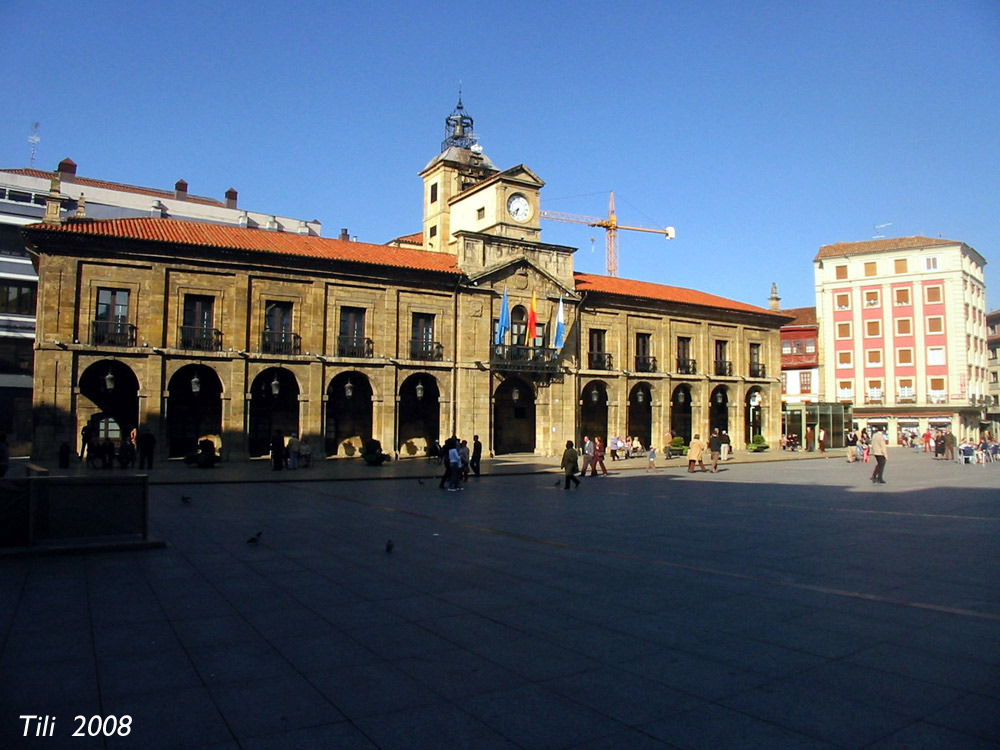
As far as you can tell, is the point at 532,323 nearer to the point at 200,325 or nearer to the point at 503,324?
the point at 503,324

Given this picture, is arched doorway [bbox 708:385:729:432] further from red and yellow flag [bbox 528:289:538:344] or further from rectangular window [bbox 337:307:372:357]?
rectangular window [bbox 337:307:372:357]

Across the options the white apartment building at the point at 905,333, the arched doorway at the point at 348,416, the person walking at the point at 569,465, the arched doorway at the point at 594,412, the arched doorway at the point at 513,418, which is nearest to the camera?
the person walking at the point at 569,465

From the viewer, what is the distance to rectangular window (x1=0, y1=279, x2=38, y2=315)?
45406mm

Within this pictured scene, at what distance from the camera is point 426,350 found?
117ft

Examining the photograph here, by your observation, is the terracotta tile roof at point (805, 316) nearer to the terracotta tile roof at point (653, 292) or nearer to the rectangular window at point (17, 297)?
the terracotta tile roof at point (653, 292)

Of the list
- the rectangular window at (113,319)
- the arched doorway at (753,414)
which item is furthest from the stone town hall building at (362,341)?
the arched doorway at (753,414)

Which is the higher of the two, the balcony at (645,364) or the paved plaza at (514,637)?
the balcony at (645,364)

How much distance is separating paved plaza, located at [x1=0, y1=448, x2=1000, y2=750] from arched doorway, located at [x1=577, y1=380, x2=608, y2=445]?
28.7 metres

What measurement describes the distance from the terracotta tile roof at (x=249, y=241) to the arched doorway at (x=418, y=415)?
5.61 m

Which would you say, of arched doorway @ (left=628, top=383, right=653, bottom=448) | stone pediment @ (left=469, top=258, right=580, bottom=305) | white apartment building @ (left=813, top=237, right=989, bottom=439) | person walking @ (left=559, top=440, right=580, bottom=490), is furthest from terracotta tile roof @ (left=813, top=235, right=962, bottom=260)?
person walking @ (left=559, top=440, right=580, bottom=490)

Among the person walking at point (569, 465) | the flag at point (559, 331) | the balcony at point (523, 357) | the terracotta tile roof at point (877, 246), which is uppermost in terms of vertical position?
the terracotta tile roof at point (877, 246)

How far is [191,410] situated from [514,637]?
97.6ft

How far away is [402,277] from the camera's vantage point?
3500 centimetres

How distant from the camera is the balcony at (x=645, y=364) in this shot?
1695 inches
